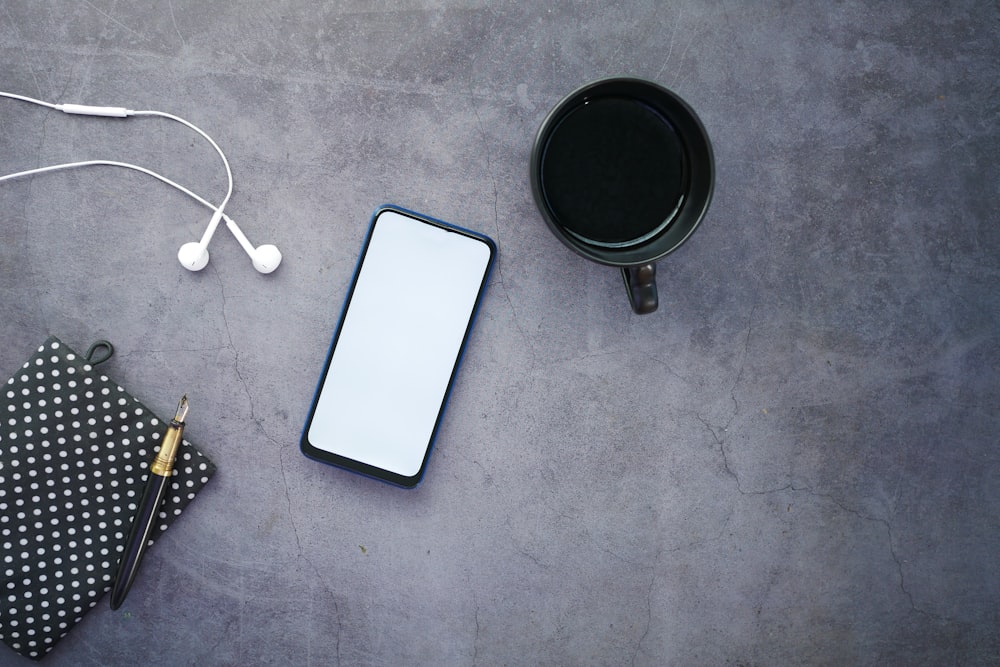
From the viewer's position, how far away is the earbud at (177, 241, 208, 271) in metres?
0.95

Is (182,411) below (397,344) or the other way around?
below

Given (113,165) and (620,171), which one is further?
(113,165)

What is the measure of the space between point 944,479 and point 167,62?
1.41 meters

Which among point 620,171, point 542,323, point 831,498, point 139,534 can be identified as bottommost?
point 139,534

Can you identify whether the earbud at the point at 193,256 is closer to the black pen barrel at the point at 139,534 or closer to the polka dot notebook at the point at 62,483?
the polka dot notebook at the point at 62,483

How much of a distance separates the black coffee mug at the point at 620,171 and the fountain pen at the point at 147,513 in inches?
25.3

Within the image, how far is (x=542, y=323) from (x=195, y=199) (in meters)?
0.58

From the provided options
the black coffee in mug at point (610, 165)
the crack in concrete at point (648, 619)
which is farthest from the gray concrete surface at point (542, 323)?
the black coffee in mug at point (610, 165)

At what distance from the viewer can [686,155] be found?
0.84m

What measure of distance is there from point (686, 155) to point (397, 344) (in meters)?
0.50

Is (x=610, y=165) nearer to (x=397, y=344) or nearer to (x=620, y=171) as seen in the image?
(x=620, y=171)

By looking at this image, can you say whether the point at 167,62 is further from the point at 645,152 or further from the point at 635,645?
the point at 635,645

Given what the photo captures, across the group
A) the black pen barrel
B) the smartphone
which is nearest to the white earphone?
the smartphone

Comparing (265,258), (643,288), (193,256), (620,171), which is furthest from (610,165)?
(193,256)
